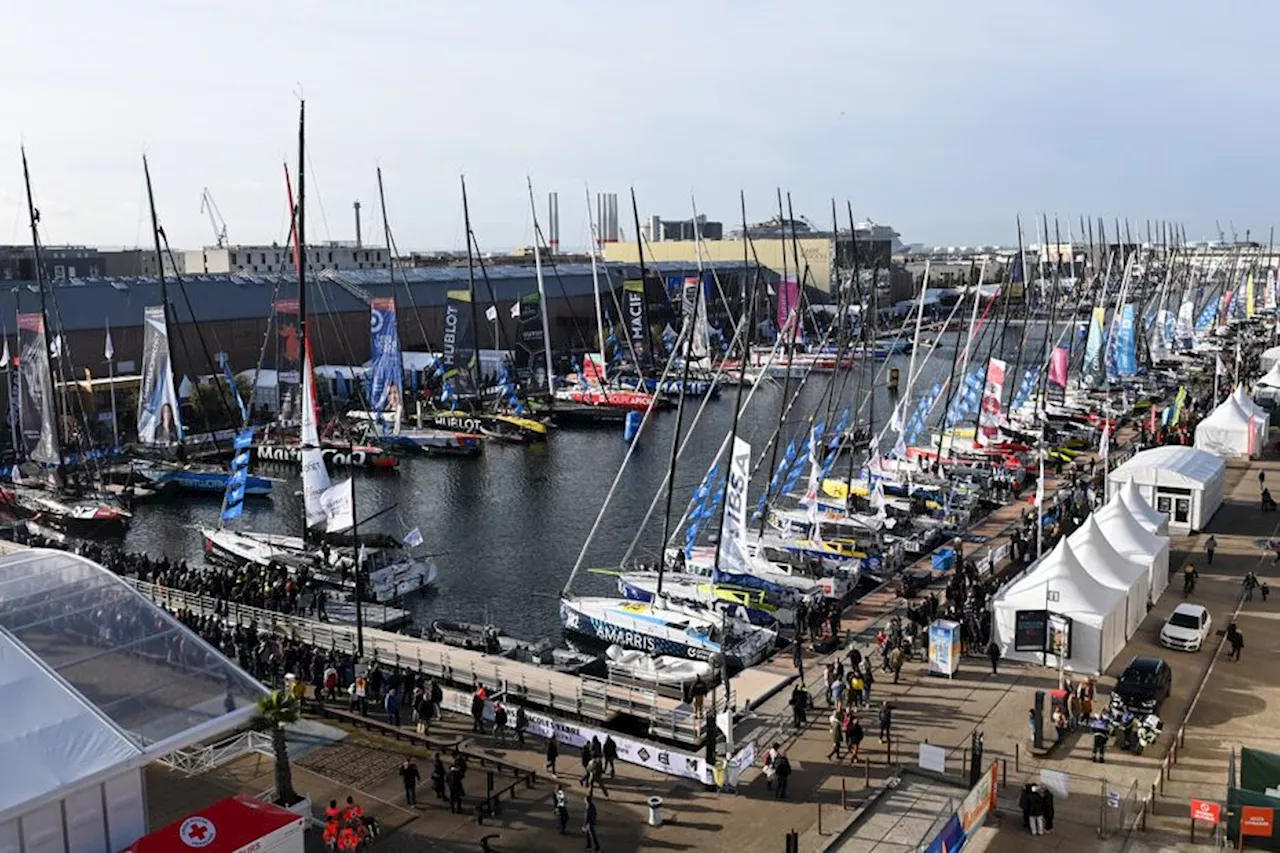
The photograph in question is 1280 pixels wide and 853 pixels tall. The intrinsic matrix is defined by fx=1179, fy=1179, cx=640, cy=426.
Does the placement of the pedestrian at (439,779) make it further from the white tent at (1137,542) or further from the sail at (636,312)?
Answer: the sail at (636,312)

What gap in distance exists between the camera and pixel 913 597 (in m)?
33.2

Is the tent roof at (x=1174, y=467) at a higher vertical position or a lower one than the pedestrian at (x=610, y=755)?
higher

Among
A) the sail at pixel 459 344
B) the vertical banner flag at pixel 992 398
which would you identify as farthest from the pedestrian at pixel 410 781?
the sail at pixel 459 344

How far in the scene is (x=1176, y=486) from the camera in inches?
1543

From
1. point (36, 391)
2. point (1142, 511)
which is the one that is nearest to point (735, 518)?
point (1142, 511)

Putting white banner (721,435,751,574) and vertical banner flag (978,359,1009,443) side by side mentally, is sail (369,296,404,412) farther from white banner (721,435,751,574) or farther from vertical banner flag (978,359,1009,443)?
white banner (721,435,751,574)

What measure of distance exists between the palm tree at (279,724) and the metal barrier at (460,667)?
696cm

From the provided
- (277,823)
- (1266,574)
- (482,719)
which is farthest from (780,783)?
(1266,574)

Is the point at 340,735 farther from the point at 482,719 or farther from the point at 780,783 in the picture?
the point at 780,783

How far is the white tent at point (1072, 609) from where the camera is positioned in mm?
26594

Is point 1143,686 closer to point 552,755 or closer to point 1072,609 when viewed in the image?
point 1072,609

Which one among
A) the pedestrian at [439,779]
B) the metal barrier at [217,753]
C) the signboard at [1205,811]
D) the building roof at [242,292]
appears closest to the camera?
the signboard at [1205,811]

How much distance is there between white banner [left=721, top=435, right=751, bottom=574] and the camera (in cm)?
3142

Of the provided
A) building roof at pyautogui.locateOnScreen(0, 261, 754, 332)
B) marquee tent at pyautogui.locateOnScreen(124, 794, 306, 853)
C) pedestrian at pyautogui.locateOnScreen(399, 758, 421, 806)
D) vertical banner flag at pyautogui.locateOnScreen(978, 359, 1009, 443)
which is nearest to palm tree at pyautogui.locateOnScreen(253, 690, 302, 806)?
marquee tent at pyautogui.locateOnScreen(124, 794, 306, 853)
